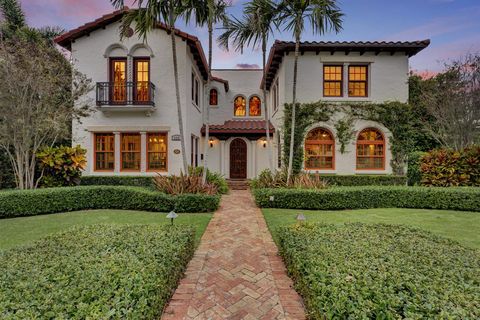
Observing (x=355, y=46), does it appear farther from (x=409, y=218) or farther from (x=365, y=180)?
(x=409, y=218)

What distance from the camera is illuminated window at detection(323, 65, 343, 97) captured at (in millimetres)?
11922

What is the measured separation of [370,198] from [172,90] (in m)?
9.65

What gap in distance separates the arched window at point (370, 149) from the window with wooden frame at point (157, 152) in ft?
31.7

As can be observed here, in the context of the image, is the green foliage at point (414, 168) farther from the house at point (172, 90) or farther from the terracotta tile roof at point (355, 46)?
the terracotta tile roof at point (355, 46)

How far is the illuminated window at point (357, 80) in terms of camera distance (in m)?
11.9

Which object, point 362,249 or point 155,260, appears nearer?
point 155,260

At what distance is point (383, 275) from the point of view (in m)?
2.52

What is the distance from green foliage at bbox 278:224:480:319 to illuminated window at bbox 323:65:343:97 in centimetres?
915

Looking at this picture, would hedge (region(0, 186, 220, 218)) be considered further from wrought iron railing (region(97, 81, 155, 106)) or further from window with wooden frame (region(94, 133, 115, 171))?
wrought iron railing (region(97, 81, 155, 106))

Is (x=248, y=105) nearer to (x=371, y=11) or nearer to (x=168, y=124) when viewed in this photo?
(x=168, y=124)

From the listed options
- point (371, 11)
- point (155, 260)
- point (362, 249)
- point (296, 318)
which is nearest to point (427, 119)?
point (371, 11)

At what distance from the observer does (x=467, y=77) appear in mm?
12602

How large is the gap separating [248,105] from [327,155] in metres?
7.61

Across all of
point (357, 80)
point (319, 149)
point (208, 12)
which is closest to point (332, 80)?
point (357, 80)
